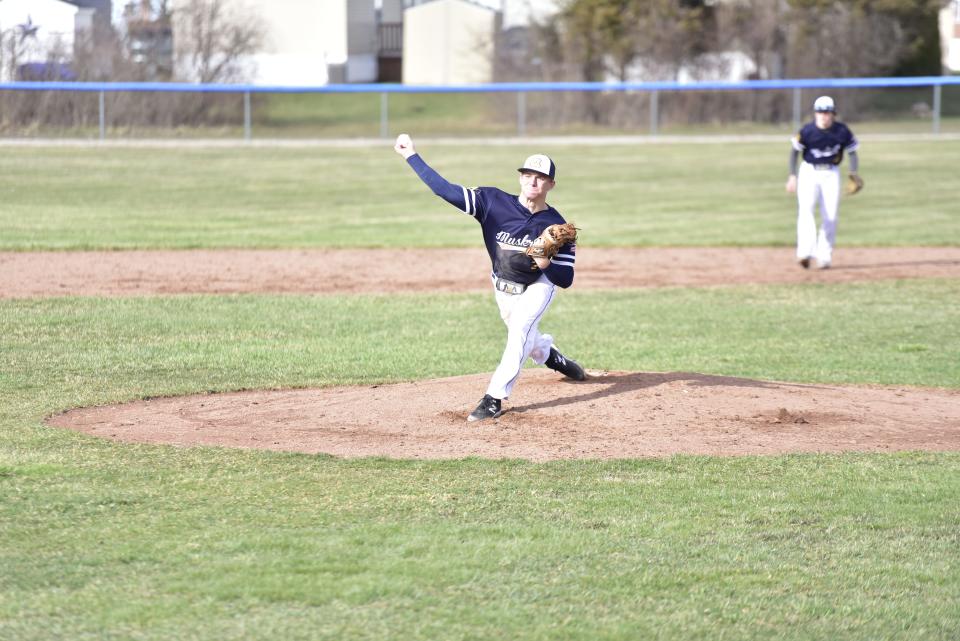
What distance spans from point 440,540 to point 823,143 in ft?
34.3

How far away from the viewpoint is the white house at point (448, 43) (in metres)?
46.7

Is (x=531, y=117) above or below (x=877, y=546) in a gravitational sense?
above

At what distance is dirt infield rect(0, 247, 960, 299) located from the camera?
45.5ft

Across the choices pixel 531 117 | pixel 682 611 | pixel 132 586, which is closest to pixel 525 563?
pixel 682 611

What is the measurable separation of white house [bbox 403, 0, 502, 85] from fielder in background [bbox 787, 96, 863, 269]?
32377 mm

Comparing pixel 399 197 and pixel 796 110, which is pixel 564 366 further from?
pixel 796 110

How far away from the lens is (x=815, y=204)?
1497 cm

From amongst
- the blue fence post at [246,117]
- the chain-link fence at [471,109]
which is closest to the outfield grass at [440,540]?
the chain-link fence at [471,109]

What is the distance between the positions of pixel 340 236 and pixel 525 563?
530 inches

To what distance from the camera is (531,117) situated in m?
39.7

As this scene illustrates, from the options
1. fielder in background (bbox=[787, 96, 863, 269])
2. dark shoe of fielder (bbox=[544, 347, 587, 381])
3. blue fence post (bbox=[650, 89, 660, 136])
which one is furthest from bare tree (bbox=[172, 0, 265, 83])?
dark shoe of fielder (bbox=[544, 347, 587, 381])

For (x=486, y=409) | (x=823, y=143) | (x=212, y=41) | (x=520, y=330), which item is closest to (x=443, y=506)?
(x=486, y=409)

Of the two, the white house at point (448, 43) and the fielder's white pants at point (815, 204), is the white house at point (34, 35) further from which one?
the fielder's white pants at point (815, 204)

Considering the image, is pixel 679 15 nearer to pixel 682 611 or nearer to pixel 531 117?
pixel 531 117
